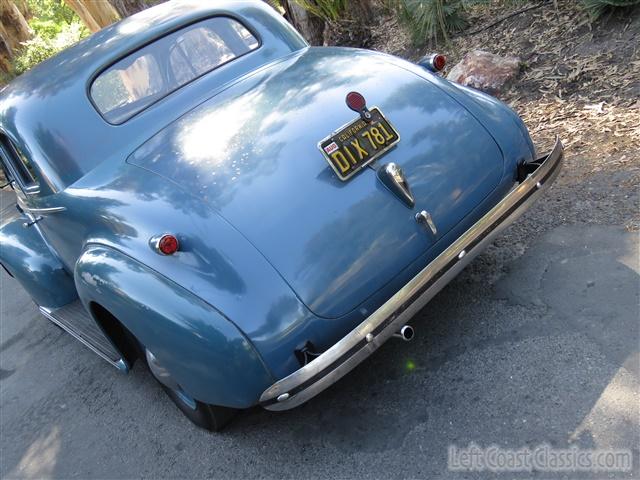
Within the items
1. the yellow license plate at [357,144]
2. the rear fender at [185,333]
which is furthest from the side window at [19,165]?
the yellow license plate at [357,144]

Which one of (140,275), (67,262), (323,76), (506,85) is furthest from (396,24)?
(140,275)

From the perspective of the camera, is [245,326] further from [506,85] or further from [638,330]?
[506,85]

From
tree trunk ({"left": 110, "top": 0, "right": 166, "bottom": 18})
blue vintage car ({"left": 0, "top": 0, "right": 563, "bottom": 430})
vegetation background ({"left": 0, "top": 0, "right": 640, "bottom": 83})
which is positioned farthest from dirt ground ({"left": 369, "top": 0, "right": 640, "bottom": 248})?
tree trunk ({"left": 110, "top": 0, "right": 166, "bottom": 18})

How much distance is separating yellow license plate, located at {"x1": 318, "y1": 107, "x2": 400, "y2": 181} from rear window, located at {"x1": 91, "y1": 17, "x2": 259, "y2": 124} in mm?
1191

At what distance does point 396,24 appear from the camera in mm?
7527

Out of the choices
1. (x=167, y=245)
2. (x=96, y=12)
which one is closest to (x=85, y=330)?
(x=167, y=245)

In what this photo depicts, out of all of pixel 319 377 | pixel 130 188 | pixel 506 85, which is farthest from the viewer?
pixel 506 85

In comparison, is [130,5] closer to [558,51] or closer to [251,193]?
[558,51]

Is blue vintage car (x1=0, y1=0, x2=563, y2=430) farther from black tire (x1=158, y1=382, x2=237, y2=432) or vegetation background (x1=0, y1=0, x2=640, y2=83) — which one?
vegetation background (x1=0, y1=0, x2=640, y2=83)

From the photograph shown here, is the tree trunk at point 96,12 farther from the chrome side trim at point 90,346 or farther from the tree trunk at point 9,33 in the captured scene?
the chrome side trim at point 90,346

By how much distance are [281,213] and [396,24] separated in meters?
5.58

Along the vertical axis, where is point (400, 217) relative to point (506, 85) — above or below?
above

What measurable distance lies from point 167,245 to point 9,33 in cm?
1567

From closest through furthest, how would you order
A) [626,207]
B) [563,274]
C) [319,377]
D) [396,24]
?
[319,377], [563,274], [626,207], [396,24]
